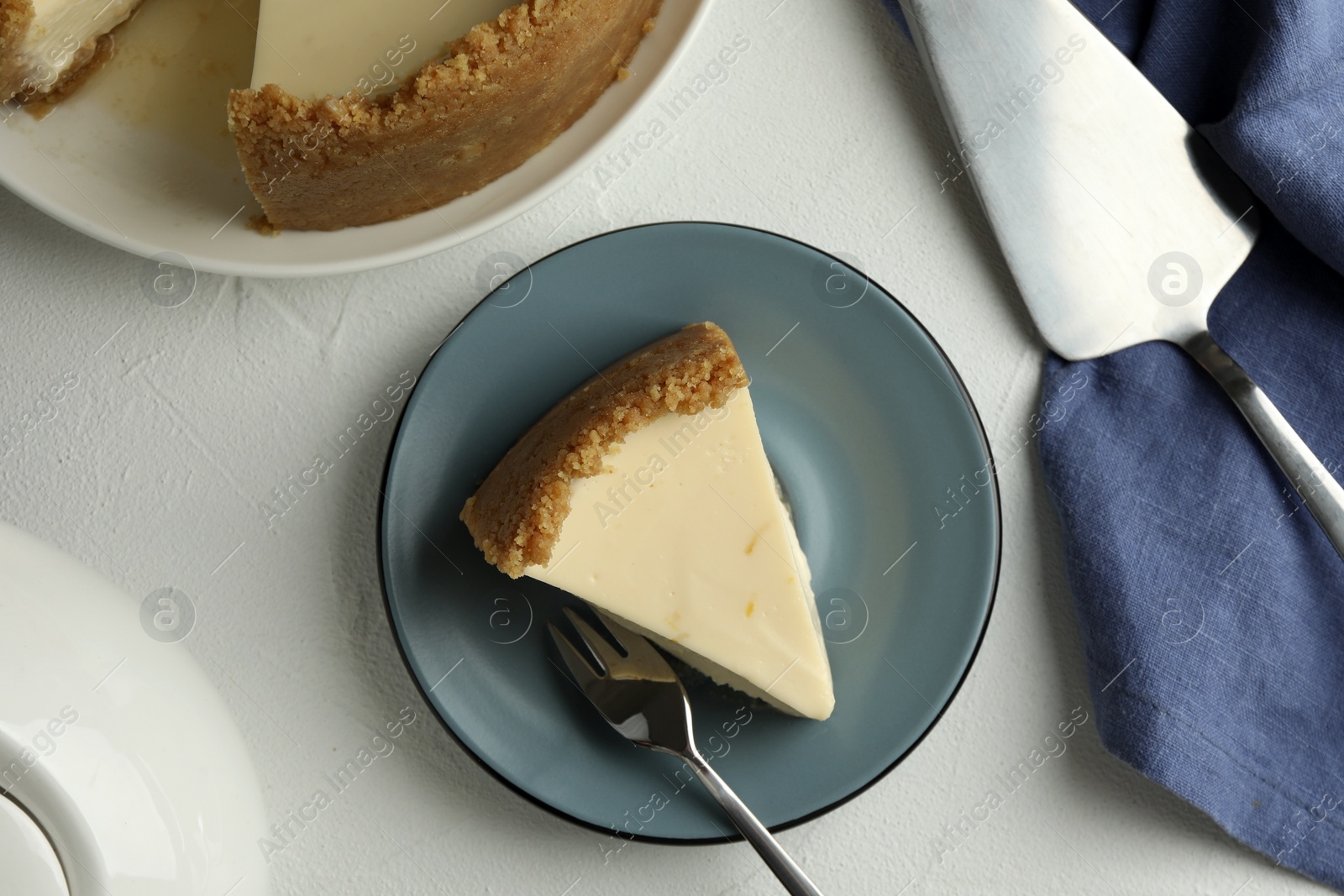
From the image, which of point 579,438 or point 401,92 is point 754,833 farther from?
point 401,92

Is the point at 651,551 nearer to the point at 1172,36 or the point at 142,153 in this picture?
the point at 142,153

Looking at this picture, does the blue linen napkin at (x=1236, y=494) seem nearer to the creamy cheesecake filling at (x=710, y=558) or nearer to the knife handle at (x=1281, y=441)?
the knife handle at (x=1281, y=441)

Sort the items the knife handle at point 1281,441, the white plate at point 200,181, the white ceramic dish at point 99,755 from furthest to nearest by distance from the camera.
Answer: the knife handle at point 1281,441, the white plate at point 200,181, the white ceramic dish at point 99,755

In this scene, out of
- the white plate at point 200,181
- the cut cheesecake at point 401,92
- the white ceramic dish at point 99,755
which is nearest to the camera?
the white ceramic dish at point 99,755

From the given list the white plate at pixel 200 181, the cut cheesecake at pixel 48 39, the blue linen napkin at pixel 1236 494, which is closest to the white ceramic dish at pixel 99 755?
→ the white plate at pixel 200 181

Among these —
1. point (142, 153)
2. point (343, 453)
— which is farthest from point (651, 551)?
point (142, 153)

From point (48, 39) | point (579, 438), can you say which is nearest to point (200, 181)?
point (48, 39)
